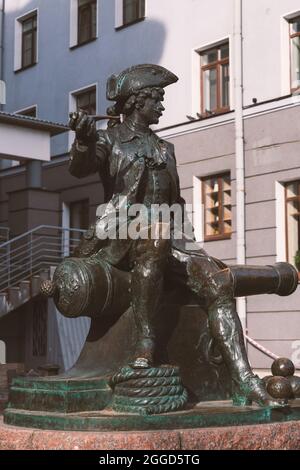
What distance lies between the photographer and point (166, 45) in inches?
720

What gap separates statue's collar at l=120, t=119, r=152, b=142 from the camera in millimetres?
5430

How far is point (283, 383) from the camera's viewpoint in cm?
470

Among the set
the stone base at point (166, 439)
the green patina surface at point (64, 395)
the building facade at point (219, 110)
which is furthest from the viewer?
the building facade at point (219, 110)

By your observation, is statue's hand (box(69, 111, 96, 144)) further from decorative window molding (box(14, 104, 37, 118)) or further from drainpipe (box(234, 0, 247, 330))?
decorative window molding (box(14, 104, 37, 118))

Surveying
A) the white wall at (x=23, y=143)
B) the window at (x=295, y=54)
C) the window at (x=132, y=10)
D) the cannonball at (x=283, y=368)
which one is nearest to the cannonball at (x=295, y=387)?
the cannonball at (x=283, y=368)

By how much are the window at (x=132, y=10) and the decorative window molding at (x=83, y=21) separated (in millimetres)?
919

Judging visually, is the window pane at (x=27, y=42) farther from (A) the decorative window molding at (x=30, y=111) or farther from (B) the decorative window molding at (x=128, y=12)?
(B) the decorative window molding at (x=128, y=12)

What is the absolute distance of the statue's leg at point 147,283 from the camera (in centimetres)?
482

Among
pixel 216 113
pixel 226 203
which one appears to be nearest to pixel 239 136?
pixel 216 113

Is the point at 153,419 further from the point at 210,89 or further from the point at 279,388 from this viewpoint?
the point at 210,89

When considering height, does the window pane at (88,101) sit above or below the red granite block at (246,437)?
above

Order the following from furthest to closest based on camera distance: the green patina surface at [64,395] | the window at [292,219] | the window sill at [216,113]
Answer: the window sill at [216,113] < the window at [292,219] < the green patina surface at [64,395]

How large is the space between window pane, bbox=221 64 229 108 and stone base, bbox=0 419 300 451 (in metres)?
13.2

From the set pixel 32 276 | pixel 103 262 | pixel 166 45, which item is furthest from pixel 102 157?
pixel 166 45
